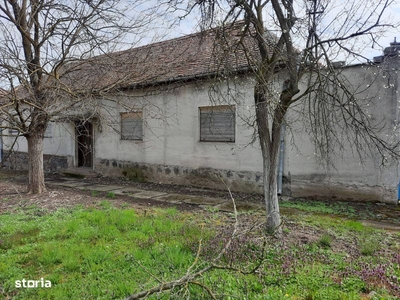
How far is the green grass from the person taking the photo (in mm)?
3176

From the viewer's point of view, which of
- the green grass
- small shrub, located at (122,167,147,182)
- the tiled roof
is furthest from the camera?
small shrub, located at (122,167,147,182)

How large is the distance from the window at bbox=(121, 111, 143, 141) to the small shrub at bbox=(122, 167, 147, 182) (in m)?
1.27

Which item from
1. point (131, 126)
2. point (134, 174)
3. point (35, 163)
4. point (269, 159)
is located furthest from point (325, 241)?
point (131, 126)

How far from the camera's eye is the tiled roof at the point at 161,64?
5047 millimetres

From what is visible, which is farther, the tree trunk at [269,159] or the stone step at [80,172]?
the stone step at [80,172]

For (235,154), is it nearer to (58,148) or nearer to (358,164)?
(358,164)

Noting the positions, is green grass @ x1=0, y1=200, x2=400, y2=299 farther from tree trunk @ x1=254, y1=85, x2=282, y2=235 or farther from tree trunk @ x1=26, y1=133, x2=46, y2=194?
tree trunk @ x1=26, y1=133, x2=46, y2=194

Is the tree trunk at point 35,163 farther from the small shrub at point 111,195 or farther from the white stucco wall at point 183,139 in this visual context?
the white stucco wall at point 183,139

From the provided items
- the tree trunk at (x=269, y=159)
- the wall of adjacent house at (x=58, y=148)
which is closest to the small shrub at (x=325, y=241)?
the tree trunk at (x=269, y=159)

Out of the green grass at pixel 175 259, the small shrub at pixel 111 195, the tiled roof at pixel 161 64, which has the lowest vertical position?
the green grass at pixel 175 259

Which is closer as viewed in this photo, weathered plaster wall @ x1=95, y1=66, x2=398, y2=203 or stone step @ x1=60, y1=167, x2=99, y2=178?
weathered plaster wall @ x1=95, y1=66, x2=398, y2=203

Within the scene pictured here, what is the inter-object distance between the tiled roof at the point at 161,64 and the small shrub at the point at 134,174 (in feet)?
11.3

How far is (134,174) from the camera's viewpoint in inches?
464

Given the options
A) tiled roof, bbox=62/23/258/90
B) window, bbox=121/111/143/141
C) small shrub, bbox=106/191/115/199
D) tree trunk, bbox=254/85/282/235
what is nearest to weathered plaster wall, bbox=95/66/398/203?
window, bbox=121/111/143/141
